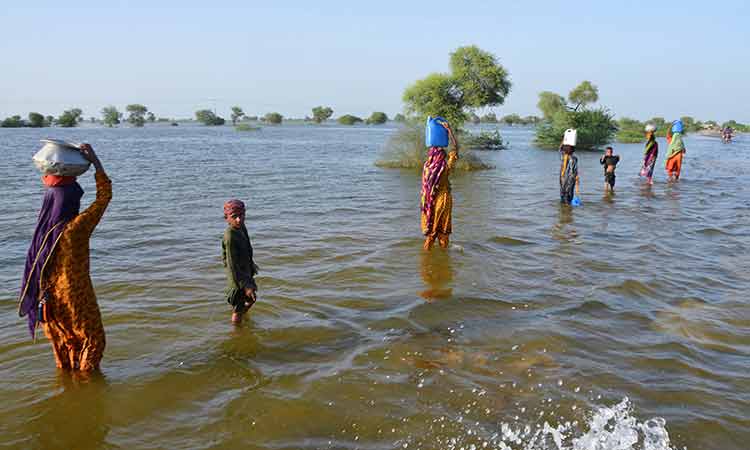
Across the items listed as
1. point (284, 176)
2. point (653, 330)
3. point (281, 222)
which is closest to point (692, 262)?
point (653, 330)

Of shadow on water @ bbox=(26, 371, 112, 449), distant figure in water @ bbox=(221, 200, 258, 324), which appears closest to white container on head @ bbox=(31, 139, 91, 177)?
distant figure in water @ bbox=(221, 200, 258, 324)

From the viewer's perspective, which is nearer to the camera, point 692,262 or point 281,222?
point 692,262

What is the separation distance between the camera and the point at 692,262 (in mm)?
8062

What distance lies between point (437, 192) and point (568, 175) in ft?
20.2

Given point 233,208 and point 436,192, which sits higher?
point 233,208

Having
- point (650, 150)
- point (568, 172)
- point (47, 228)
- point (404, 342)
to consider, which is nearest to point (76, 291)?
point (47, 228)

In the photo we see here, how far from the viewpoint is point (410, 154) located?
2292 cm

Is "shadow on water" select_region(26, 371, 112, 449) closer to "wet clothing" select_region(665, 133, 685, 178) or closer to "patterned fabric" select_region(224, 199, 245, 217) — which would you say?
"patterned fabric" select_region(224, 199, 245, 217)

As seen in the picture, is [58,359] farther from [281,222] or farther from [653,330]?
[281,222]

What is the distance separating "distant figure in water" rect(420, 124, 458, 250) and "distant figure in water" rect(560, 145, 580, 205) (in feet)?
17.7

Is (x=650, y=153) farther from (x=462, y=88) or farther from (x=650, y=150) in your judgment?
(x=462, y=88)

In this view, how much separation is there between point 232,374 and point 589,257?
19.7 feet

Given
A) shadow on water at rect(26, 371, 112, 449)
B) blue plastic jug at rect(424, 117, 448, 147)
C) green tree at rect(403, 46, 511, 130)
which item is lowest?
shadow on water at rect(26, 371, 112, 449)

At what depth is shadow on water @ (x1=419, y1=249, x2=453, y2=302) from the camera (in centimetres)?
636
